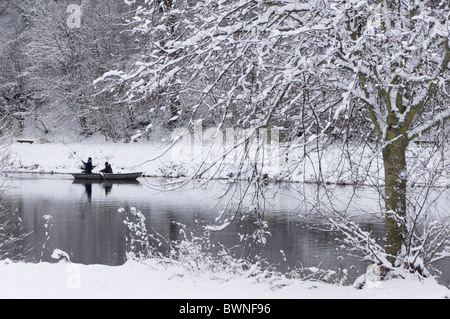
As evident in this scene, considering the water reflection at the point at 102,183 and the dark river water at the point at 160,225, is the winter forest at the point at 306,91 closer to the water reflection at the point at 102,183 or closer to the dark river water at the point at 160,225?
the dark river water at the point at 160,225

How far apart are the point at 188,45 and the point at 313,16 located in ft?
4.30

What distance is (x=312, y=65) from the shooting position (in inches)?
220

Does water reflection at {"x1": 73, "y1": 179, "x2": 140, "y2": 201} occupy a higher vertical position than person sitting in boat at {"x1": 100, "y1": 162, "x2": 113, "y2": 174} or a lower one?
lower

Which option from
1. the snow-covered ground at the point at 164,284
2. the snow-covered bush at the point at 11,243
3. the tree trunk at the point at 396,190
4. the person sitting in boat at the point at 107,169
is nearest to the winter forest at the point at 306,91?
the tree trunk at the point at 396,190

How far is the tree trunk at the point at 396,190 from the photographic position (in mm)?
6785

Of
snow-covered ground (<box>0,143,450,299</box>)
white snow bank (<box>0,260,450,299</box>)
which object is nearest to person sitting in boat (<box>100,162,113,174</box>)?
snow-covered ground (<box>0,143,450,299</box>)

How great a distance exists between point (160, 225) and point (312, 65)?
10.2 meters

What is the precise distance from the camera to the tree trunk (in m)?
6.79

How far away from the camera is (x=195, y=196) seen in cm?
2123

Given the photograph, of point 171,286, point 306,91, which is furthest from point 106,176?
point 306,91

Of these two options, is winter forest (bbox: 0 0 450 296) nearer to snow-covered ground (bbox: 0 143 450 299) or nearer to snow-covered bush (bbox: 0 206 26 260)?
snow-covered ground (bbox: 0 143 450 299)

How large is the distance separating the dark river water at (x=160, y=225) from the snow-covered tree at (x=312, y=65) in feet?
2.89

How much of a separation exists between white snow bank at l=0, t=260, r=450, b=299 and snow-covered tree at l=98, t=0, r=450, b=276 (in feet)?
2.72
